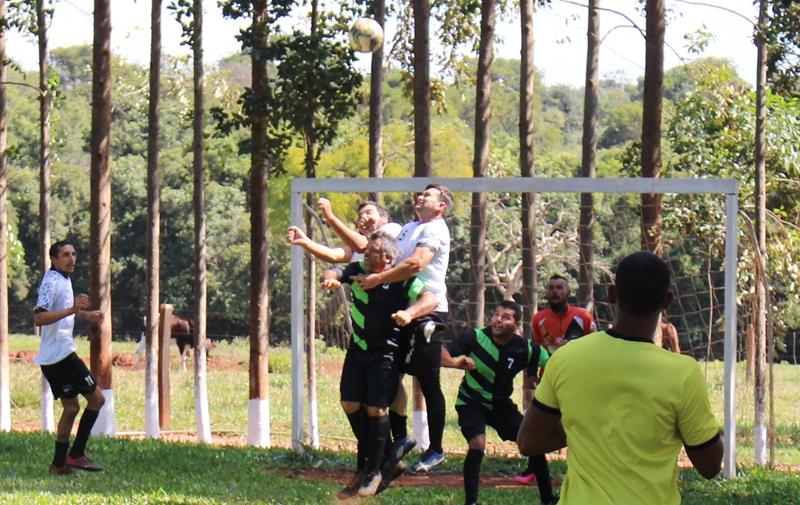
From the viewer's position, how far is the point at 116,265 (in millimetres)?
54531

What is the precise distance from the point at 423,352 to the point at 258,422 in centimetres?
1170

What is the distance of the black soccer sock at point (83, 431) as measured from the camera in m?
11.5

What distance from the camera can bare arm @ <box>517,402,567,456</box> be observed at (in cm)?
478

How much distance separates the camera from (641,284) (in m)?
4.64

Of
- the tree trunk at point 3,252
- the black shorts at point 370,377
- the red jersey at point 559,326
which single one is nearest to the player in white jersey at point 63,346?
the black shorts at point 370,377

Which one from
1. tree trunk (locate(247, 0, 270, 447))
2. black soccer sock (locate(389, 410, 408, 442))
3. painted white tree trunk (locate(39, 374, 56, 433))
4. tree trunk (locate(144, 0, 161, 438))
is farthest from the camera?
painted white tree trunk (locate(39, 374, 56, 433))

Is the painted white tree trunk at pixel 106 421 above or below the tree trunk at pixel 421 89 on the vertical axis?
below

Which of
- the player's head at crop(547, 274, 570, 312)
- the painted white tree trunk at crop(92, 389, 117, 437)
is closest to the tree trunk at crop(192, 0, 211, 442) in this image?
the painted white tree trunk at crop(92, 389, 117, 437)

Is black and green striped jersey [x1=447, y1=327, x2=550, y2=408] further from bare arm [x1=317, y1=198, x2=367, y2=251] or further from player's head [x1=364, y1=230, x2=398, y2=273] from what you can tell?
bare arm [x1=317, y1=198, x2=367, y2=251]

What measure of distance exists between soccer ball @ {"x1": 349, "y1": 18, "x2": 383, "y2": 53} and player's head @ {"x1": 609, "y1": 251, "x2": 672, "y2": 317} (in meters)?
11.2

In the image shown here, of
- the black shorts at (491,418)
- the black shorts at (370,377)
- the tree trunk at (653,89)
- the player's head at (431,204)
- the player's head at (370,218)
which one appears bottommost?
the black shorts at (491,418)

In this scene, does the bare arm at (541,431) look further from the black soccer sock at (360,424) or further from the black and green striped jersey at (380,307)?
the black soccer sock at (360,424)

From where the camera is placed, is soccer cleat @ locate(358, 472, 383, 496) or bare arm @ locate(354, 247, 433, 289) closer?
bare arm @ locate(354, 247, 433, 289)

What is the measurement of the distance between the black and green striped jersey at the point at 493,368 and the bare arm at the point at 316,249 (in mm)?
1229
